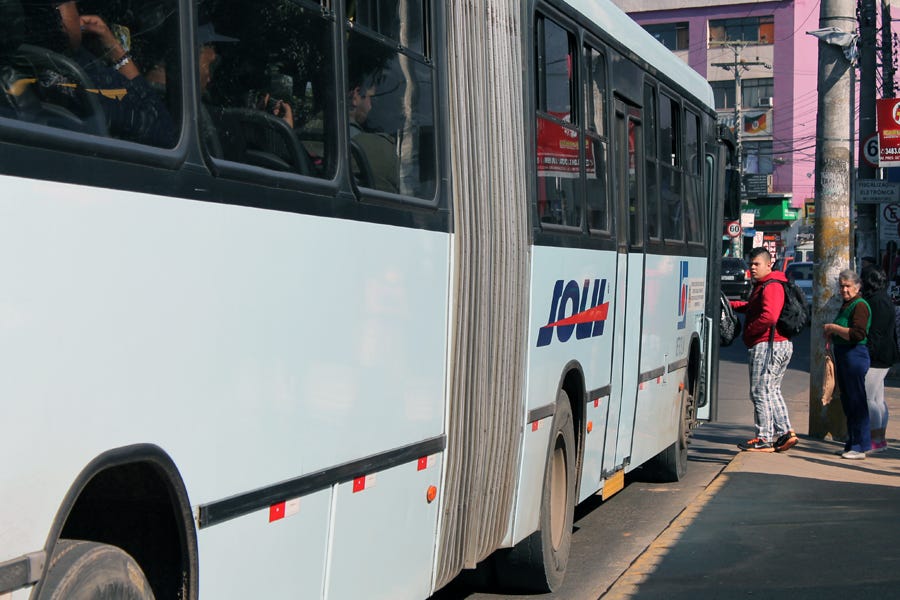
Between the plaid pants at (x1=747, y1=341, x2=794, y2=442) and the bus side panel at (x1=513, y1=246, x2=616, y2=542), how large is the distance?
5.19 m

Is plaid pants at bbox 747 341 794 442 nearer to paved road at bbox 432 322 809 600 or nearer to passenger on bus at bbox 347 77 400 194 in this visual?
paved road at bbox 432 322 809 600

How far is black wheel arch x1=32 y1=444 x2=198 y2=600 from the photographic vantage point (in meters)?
3.40

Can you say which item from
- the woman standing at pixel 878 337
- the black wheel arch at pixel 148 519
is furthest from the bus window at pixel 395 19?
the woman standing at pixel 878 337

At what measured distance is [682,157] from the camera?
11.0 meters

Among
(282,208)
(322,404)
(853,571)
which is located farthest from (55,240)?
(853,571)

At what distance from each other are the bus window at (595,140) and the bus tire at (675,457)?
3640 mm

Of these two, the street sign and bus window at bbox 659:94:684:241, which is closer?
bus window at bbox 659:94:684:241

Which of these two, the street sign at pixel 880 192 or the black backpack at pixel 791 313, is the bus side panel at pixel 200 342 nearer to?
the black backpack at pixel 791 313

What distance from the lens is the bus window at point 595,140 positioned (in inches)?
309

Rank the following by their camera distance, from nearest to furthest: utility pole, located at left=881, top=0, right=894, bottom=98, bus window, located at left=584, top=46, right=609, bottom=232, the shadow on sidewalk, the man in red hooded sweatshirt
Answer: the shadow on sidewalk → bus window, located at left=584, top=46, right=609, bottom=232 → the man in red hooded sweatshirt → utility pole, located at left=881, top=0, right=894, bottom=98

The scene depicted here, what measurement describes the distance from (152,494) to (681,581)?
4676 mm

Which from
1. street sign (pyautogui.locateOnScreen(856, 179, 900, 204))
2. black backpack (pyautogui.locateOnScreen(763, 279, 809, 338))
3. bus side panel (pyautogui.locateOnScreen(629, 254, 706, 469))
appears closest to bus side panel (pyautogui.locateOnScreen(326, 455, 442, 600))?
bus side panel (pyautogui.locateOnScreen(629, 254, 706, 469))

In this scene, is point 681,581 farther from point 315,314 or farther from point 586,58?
point 315,314

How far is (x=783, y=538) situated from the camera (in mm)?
8883
